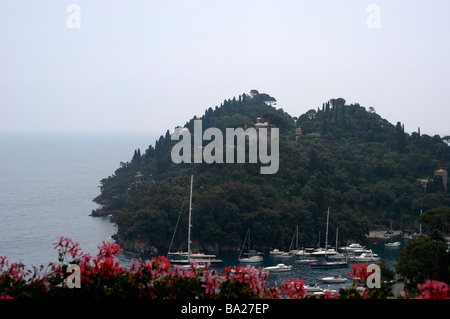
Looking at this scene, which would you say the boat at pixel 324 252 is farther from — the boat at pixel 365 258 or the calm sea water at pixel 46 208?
the calm sea water at pixel 46 208

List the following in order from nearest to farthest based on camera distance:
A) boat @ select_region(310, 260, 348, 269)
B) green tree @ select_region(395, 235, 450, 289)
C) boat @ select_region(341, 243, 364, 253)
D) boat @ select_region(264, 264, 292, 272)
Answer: green tree @ select_region(395, 235, 450, 289) → boat @ select_region(264, 264, 292, 272) → boat @ select_region(310, 260, 348, 269) → boat @ select_region(341, 243, 364, 253)

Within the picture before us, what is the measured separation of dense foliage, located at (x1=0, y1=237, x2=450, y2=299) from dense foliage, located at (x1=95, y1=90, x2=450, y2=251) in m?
30.2

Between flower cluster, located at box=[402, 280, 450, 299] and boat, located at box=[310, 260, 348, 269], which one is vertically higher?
flower cluster, located at box=[402, 280, 450, 299]

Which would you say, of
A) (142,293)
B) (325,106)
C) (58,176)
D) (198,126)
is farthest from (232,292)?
(58,176)

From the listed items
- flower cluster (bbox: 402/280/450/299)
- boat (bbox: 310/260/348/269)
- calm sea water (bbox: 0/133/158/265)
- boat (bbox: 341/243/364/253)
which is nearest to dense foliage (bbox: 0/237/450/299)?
flower cluster (bbox: 402/280/450/299)

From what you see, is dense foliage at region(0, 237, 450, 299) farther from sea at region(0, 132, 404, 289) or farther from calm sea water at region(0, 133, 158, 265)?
sea at region(0, 132, 404, 289)

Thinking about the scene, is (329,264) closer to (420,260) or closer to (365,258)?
(365,258)

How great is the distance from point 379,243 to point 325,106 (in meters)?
24.1

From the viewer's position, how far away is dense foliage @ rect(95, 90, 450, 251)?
36781 millimetres

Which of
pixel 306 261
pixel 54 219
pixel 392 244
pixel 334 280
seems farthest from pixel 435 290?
pixel 54 219

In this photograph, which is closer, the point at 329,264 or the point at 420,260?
the point at 420,260

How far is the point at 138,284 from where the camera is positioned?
5.75m

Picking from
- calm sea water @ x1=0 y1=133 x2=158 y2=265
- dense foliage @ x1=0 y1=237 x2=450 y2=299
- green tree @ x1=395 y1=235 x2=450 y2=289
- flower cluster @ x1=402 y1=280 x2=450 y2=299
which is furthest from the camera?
calm sea water @ x1=0 y1=133 x2=158 y2=265

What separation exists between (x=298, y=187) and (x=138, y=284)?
3705 cm
